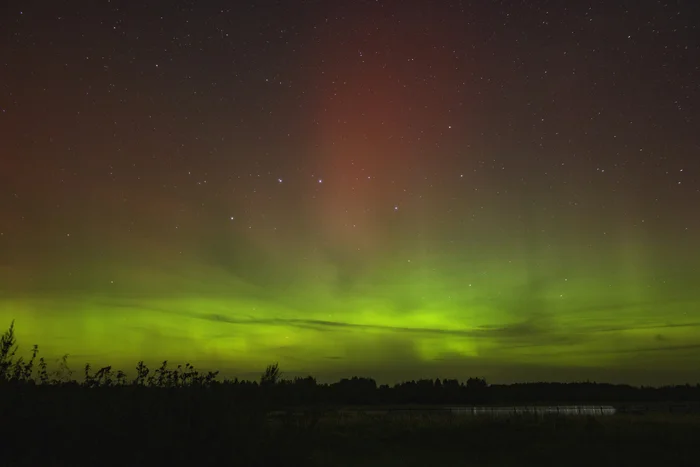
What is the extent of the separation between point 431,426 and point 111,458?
2978 centimetres

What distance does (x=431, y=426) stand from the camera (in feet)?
126

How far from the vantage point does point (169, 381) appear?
13.1 m

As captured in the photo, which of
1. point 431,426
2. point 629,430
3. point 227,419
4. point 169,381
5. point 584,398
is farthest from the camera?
point 584,398

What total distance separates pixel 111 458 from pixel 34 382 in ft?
8.65

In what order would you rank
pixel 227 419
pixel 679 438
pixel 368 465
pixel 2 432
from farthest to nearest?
pixel 679 438 → pixel 368 465 → pixel 227 419 → pixel 2 432

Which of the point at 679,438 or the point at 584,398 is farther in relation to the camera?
the point at 584,398

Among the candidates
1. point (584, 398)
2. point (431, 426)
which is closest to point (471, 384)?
point (584, 398)

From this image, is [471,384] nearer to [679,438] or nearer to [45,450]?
[679,438]

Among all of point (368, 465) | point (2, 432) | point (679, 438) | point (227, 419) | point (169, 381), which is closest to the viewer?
point (2, 432)

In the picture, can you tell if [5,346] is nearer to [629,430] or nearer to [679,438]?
[679,438]

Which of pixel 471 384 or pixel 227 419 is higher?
pixel 471 384

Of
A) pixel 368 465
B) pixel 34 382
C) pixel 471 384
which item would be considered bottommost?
pixel 368 465

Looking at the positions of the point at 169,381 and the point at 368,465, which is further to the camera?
the point at 368,465

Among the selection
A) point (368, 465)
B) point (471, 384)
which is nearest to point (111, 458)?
point (368, 465)
